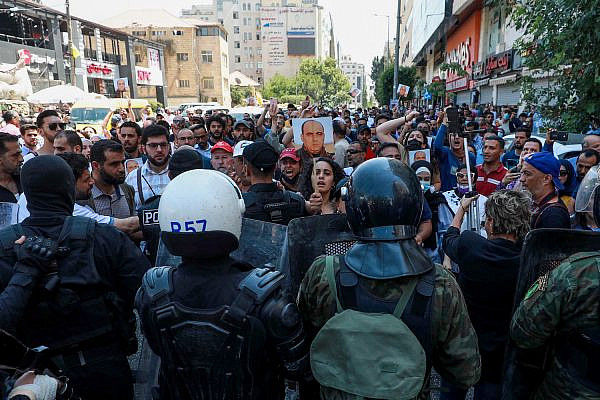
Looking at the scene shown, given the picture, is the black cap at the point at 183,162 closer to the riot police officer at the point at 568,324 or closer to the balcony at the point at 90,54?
the riot police officer at the point at 568,324

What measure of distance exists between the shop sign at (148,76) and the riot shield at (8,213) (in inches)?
1814

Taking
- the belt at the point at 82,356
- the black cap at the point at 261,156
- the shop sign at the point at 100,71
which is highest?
the shop sign at the point at 100,71

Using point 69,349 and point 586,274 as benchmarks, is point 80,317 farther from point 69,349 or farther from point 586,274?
point 586,274

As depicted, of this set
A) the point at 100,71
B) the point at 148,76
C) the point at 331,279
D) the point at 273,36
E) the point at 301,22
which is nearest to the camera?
the point at 331,279

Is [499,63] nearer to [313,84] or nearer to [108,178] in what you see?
[108,178]

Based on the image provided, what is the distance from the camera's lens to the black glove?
2020mm

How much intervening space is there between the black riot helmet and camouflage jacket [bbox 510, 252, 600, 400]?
747 millimetres

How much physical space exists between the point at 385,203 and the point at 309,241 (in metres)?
0.76

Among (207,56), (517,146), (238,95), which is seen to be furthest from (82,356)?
(238,95)

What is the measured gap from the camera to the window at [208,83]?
72.3 meters

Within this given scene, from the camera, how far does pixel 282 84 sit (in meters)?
89.7

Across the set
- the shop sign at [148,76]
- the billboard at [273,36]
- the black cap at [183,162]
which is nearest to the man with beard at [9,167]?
the black cap at [183,162]

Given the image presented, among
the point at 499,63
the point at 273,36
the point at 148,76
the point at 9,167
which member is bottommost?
the point at 9,167

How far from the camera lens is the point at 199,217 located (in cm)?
153
